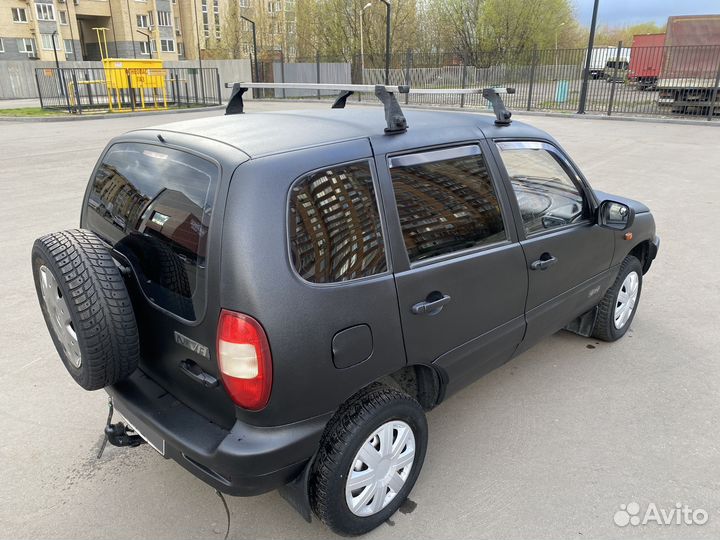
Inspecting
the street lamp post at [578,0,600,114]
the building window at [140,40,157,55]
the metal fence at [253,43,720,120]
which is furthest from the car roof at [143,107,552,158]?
the building window at [140,40,157,55]

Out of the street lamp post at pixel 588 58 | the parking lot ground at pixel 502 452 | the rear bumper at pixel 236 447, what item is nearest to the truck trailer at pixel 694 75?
the street lamp post at pixel 588 58

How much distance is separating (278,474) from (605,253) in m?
2.63

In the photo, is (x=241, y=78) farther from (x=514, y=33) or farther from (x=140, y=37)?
(x=140, y=37)

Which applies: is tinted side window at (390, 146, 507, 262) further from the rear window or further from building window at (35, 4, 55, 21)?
building window at (35, 4, 55, 21)

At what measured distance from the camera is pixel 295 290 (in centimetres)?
199

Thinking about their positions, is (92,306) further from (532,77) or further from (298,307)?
(532,77)

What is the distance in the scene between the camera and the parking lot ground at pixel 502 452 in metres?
2.48

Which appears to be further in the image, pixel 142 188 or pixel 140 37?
pixel 140 37

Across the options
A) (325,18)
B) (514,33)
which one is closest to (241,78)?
(325,18)

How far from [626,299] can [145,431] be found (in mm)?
3491

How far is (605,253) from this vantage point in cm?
361

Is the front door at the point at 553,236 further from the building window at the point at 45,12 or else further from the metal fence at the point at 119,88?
the building window at the point at 45,12

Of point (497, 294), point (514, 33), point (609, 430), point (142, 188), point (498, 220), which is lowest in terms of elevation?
point (609, 430)

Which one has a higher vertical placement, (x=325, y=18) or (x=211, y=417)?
(x=325, y=18)
